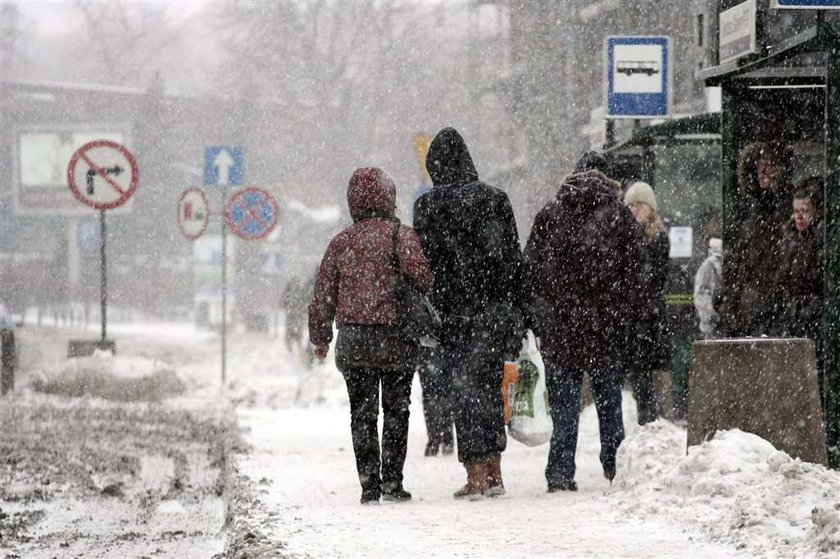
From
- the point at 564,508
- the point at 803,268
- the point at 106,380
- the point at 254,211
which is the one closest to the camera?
the point at 564,508

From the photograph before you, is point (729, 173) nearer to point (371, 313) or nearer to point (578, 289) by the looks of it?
point (578, 289)

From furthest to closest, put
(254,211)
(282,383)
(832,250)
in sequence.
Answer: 1. (282,383)
2. (254,211)
3. (832,250)

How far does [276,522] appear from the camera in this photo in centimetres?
Result: 736

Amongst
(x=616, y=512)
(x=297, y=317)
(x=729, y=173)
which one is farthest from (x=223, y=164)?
(x=616, y=512)

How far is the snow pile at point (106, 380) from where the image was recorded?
18406 mm

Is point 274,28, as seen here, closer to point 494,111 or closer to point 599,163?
point 494,111

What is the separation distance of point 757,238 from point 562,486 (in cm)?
177

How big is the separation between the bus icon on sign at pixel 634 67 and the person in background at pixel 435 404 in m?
4.11

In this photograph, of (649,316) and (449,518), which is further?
(649,316)

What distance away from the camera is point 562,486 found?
8977 millimetres

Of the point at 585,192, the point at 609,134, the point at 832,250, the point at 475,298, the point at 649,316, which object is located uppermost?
the point at 609,134

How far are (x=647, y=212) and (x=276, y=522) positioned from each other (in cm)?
412

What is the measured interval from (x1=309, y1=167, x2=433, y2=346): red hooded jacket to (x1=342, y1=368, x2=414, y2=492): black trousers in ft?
0.88

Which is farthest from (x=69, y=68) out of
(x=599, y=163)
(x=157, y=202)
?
(x=599, y=163)
